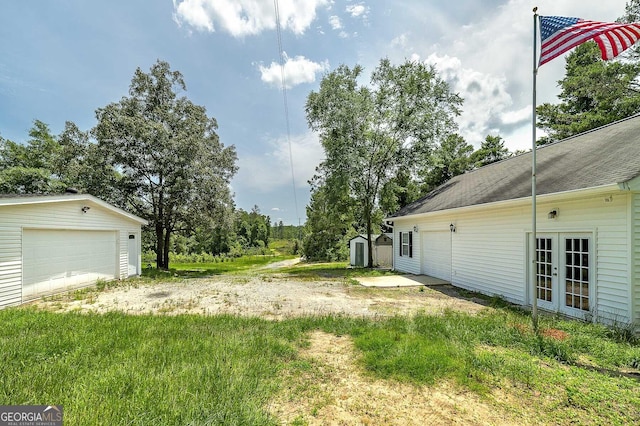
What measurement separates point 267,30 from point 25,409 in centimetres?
1122

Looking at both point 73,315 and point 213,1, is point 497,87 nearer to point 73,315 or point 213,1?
point 213,1

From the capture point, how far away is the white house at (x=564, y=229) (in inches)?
201

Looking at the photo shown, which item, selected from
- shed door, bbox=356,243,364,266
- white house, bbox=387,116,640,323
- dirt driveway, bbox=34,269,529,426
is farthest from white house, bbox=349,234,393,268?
white house, bbox=387,116,640,323

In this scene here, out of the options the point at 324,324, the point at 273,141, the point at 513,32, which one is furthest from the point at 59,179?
the point at 513,32

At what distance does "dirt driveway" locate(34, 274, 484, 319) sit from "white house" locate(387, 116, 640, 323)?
1.37 meters

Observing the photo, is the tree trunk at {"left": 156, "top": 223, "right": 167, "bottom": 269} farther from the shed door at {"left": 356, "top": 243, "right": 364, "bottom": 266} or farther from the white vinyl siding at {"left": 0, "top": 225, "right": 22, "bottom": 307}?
the shed door at {"left": 356, "top": 243, "right": 364, "bottom": 266}

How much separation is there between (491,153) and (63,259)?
29356mm

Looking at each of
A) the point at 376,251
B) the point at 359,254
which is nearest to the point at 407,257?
the point at 376,251

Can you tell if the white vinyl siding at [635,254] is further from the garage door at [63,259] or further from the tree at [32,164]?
the tree at [32,164]

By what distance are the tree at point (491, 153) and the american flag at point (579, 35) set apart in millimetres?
21663

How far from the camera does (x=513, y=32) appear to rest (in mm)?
8195

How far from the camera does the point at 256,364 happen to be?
3516 mm

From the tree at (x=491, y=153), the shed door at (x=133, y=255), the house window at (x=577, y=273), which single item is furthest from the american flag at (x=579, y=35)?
the tree at (x=491, y=153)

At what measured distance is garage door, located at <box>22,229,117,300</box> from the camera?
7.98m
